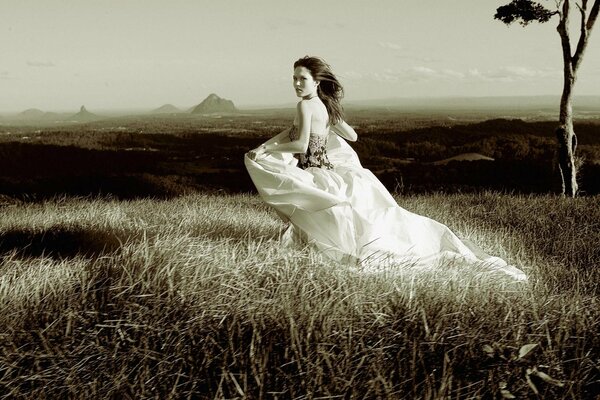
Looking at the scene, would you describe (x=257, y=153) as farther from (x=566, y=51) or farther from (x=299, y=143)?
(x=566, y=51)

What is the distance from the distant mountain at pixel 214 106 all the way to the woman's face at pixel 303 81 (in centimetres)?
13586

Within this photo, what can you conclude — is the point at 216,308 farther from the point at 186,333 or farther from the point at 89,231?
the point at 89,231

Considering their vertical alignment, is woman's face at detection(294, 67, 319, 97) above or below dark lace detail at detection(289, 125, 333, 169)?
above

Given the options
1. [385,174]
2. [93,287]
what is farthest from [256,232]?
[385,174]

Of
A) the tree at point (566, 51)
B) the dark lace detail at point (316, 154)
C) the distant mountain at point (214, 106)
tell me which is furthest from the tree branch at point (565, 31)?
the distant mountain at point (214, 106)

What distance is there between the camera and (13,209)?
8.59 metres

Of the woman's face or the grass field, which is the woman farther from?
the grass field

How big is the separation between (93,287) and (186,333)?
2.94 ft

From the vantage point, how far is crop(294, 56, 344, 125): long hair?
5.12 meters

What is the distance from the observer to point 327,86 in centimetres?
531

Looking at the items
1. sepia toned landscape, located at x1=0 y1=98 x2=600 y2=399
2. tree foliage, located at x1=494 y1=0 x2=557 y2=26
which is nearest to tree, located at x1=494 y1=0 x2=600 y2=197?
tree foliage, located at x1=494 y1=0 x2=557 y2=26

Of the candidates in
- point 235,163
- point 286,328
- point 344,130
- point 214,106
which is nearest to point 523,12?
point 344,130

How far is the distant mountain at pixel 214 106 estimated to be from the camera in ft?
458

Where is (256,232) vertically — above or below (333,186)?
below
